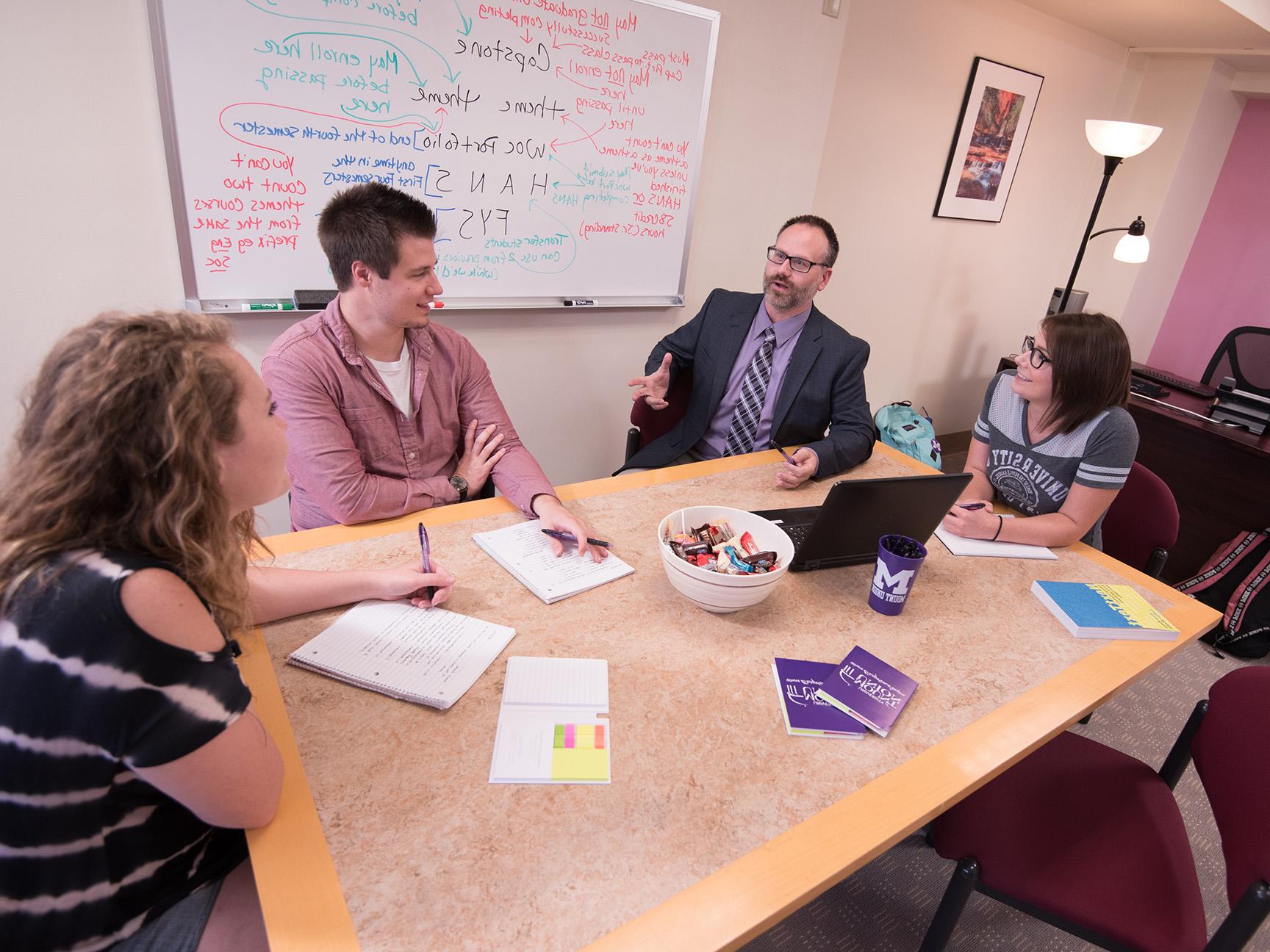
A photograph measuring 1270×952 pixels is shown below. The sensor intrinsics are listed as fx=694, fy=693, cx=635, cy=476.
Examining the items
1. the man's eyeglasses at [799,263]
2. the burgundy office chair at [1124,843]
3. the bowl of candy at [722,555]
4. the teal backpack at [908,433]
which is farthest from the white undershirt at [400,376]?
the teal backpack at [908,433]

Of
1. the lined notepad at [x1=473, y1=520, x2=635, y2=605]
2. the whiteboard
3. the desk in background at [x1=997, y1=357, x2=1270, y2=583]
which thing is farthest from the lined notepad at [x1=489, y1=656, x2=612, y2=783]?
the desk in background at [x1=997, y1=357, x2=1270, y2=583]

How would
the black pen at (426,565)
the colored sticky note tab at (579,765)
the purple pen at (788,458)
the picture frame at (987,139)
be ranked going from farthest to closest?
the picture frame at (987,139)
the purple pen at (788,458)
the black pen at (426,565)
the colored sticky note tab at (579,765)

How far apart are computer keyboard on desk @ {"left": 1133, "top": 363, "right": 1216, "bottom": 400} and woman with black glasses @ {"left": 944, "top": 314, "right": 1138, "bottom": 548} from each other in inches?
85.7

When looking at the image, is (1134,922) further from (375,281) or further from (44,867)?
(375,281)

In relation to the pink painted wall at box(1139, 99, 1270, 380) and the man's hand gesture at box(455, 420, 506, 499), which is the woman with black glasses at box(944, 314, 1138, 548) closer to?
the man's hand gesture at box(455, 420, 506, 499)

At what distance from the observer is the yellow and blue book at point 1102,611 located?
1.31m

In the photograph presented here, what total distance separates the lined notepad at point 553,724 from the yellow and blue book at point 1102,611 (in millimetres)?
924

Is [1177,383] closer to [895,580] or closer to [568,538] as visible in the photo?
[895,580]

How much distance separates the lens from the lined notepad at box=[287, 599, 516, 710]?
98cm

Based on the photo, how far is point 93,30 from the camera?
1647 millimetres

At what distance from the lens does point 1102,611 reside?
1.37 metres

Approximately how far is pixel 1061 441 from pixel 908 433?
1.62 meters

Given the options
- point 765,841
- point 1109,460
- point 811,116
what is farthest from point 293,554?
point 811,116

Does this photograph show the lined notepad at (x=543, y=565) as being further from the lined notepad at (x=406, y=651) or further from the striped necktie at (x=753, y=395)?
the striped necktie at (x=753, y=395)
